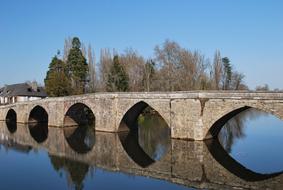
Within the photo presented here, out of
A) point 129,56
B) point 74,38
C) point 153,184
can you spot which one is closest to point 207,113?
point 153,184

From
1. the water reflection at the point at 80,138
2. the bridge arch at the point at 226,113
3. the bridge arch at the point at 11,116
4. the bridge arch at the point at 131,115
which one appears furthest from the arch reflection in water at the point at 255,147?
the bridge arch at the point at 11,116

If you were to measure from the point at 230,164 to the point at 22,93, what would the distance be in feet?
138

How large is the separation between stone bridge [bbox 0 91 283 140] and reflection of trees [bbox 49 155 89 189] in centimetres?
781

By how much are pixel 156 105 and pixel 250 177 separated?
11.1 metres

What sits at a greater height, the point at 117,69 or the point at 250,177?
the point at 117,69

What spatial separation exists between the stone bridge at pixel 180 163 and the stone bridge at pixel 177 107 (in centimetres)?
122

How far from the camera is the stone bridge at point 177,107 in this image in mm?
20266

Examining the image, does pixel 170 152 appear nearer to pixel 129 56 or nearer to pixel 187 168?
pixel 187 168

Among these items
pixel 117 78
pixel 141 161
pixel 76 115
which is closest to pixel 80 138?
pixel 76 115

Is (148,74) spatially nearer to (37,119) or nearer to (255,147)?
(37,119)

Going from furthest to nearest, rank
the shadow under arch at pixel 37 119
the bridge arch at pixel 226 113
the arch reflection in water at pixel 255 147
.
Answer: the shadow under arch at pixel 37 119, the bridge arch at pixel 226 113, the arch reflection in water at pixel 255 147

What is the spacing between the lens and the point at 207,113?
22250mm

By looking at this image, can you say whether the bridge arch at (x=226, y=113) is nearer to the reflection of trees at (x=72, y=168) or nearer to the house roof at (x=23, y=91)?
the reflection of trees at (x=72, y=168)

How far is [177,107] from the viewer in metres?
23.8
